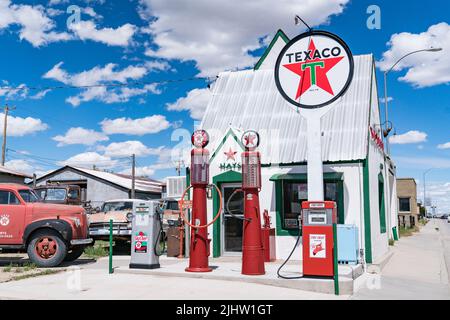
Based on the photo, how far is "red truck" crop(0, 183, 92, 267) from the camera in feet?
40.1

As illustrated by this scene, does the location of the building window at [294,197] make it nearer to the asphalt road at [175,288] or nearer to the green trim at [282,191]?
the green trim at [282,191]

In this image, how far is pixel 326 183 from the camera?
1292 cm

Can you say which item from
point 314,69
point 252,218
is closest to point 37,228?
point 252,218

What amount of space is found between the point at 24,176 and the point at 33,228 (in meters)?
21.3

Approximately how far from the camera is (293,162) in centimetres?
1310

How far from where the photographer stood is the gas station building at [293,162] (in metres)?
12.4

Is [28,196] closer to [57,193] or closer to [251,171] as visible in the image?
[251,171]

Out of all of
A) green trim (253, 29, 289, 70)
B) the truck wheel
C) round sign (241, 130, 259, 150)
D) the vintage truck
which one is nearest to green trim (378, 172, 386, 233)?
green trim (253, 29, 289, 70)

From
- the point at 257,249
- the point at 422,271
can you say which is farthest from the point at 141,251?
the point at 422,271

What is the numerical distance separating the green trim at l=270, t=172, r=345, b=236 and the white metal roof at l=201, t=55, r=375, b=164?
21.0 inches

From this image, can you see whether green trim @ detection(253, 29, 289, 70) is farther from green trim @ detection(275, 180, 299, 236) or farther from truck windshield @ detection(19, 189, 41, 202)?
truck windshield @ detection(19, 189, 41, 202)

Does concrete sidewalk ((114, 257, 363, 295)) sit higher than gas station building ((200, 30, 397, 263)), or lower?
lower
